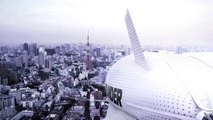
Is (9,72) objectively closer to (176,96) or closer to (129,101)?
(129,101)

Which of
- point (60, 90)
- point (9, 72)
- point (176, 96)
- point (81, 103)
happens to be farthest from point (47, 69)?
point (176, 96)

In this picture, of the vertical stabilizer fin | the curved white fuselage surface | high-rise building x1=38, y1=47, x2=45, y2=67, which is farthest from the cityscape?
the curved white fuselage surface

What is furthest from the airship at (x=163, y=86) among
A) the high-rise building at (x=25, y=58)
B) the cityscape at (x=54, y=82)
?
the high-rise building at (x=25, y=58)

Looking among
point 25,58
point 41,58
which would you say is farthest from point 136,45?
point 41,58

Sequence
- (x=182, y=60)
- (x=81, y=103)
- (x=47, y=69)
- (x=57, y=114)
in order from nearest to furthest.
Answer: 1. (x=182, y=60)
2. (x=57, y=114)
3. (x=81, y=103)
4. (x=47, y=69)

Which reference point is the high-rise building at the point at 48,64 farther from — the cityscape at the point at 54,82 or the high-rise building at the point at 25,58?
the high-rise building at the point at 25,58

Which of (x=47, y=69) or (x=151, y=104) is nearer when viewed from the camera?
(x=151, y=104)
